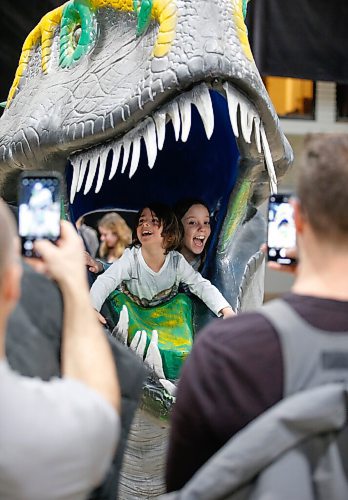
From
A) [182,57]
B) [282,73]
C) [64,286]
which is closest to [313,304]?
[64,286]

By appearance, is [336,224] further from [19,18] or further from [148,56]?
[19,18]

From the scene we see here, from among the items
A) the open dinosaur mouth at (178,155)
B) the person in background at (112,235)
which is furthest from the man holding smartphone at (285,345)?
the person in background at (112,235)

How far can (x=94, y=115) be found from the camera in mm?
1988

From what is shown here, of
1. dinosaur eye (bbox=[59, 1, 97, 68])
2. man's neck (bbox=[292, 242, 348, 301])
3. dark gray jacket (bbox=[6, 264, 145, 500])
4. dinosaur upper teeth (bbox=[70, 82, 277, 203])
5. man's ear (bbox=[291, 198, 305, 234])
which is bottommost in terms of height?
dark gray jacket (bbox=[6, 264, 145, 500])

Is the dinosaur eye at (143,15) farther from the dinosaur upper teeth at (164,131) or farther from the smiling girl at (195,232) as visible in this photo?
the smiling girl at (195,232)

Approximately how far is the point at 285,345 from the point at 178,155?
163 cm

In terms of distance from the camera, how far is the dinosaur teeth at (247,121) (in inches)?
76.1

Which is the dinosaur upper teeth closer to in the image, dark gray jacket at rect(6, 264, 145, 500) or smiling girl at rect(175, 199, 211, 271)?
smiling girl at rect(175, 199, 211, 271)

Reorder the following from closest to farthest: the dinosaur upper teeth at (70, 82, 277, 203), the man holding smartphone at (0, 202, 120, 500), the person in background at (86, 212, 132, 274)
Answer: the man holding smartphone at (0, 202, 120, 500) → the dinosaur upper teeth at (70, 82, 277, 203) → the person in background at (86, 212, 132, 274)

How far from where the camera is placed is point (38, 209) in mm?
1187

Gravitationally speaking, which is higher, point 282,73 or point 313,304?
point 282,73

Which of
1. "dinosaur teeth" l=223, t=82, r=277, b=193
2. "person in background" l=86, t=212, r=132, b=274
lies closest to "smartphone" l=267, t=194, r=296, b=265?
"dinosaur teeth" l=223, t=82, r=277, b=193

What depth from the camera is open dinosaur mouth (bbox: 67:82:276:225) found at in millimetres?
1905

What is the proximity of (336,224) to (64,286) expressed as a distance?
0.32m
